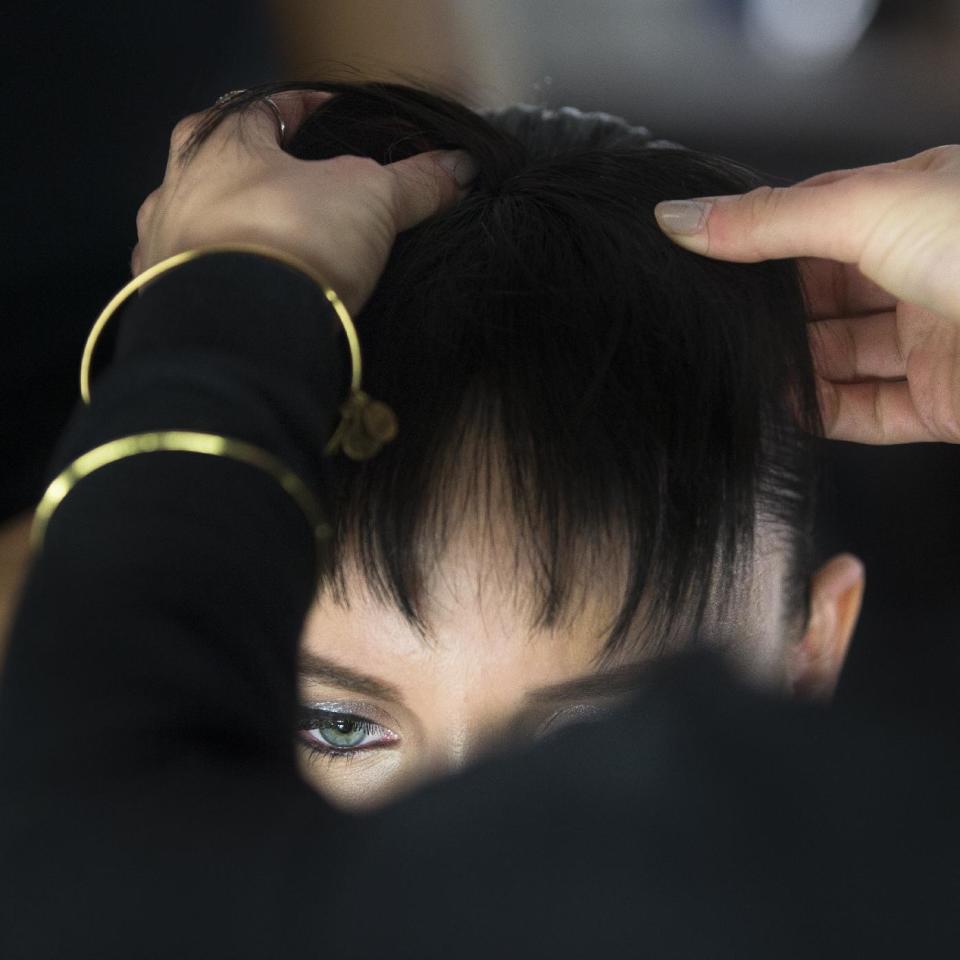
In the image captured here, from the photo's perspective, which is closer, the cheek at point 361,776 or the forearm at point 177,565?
the forearm at point 177,565

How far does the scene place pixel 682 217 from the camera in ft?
2.02

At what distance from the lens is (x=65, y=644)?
35 centimetres

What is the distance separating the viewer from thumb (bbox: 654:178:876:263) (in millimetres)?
589

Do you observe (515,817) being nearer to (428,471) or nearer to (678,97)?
(428,471)

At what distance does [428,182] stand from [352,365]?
0.61 ft

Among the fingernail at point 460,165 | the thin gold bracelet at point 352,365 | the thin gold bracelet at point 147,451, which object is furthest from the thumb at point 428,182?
the thin gold bracelet at point 147,451

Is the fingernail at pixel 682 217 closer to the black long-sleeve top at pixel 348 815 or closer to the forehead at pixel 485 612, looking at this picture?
the forehead at pixel 485 612

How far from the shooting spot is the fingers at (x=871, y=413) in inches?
28.9

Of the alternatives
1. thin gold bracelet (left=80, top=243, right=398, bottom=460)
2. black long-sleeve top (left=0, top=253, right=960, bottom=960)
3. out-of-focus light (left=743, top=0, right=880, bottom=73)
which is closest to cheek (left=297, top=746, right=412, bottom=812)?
thin gold bracelet (left=80, top=243, right=398, bottom=460)

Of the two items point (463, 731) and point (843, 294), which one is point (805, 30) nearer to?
point (843, 294)

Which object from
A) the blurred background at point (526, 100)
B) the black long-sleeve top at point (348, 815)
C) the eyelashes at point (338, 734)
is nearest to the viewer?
the black long-sleeve top at point (348, 815)

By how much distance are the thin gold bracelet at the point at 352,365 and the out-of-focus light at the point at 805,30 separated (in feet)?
5.24

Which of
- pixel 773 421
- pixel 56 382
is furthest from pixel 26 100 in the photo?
pixel 773 421

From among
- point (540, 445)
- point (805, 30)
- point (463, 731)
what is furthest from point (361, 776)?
point (805, 30)
